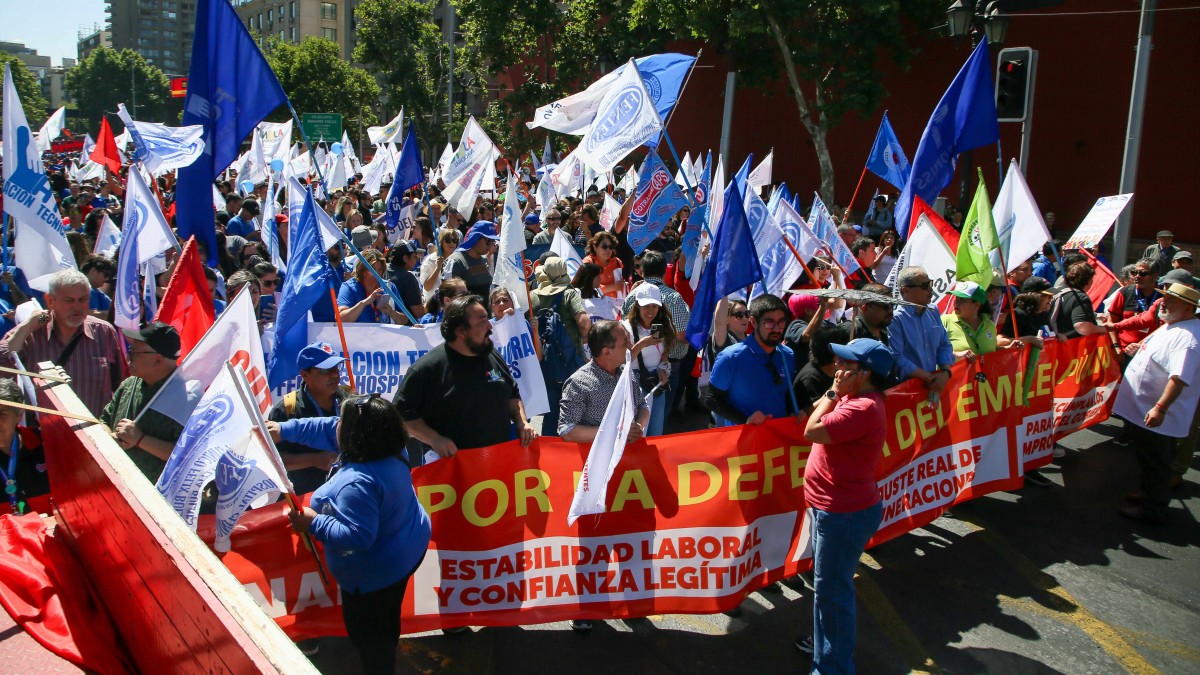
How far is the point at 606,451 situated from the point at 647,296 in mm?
1993

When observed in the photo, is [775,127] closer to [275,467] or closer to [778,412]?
[778,412]

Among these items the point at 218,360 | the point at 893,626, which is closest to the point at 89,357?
the point at 218,360

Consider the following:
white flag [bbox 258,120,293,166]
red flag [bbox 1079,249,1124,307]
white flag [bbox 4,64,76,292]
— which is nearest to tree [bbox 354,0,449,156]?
white flag [bbox 258,120,293,166]

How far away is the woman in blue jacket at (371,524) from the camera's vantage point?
3365mm

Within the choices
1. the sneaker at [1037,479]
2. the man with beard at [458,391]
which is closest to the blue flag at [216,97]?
the man with beard at [458,391]

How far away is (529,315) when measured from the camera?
6414mm

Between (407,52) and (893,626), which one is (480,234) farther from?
(407,52)

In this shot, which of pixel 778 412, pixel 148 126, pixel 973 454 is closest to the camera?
pixel 778 412

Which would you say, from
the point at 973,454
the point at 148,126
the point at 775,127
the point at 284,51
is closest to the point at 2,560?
the point at 973,454

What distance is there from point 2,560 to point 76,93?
130170mm

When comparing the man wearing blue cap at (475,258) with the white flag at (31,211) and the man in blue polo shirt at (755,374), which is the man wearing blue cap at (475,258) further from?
the man in blue polo shirt at (755,374)

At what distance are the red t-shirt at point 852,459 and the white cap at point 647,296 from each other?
6.94 feet

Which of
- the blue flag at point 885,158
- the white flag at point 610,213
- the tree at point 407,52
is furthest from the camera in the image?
the tree at point 407,52

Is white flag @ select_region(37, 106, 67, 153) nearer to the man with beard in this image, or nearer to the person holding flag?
the person holding flag
